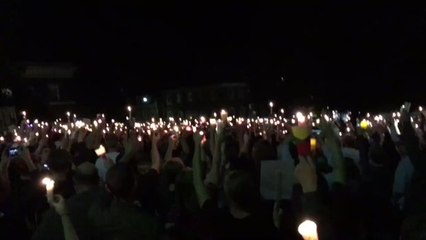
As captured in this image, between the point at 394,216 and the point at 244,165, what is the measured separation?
5.43 feet

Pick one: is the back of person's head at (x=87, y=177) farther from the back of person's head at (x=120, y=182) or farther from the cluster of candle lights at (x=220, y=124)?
the cluster of candle lights at (x=220, y=124)

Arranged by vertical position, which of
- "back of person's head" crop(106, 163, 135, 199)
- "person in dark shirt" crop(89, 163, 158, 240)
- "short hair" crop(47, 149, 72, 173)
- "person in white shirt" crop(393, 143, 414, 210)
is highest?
"short hair" crop(47, 149, 72, 173)

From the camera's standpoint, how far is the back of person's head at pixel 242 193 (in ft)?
19.2

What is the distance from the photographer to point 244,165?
8820 millimetres

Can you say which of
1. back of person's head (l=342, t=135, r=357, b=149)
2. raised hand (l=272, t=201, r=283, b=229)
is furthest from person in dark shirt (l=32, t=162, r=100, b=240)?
back of person's head (l=342, t=135, r=357, b=149)

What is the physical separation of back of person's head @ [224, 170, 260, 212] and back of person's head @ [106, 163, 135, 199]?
2.51 feet

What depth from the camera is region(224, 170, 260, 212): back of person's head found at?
5.86 m

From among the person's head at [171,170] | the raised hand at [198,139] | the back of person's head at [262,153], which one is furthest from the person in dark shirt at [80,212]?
the back of person's head at [262,153]

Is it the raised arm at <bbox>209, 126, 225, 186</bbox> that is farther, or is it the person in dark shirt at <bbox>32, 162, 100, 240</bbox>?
the raised arm at <bbox>209, 126, 225, 186</bbox>

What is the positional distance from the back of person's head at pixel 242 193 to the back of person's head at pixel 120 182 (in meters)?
0.77

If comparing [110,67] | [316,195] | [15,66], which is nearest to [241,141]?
[316,195]

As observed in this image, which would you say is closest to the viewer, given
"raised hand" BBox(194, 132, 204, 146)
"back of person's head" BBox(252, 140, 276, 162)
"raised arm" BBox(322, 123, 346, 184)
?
"raised arm" BBox(322, 123, 346, 184)

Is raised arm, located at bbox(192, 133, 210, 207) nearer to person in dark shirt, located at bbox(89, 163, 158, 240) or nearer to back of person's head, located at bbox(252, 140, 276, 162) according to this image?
person in dark shirt, located at bbox(89, 163, 158, 240)

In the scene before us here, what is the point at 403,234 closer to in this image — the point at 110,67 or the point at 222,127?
the point at 222,127
